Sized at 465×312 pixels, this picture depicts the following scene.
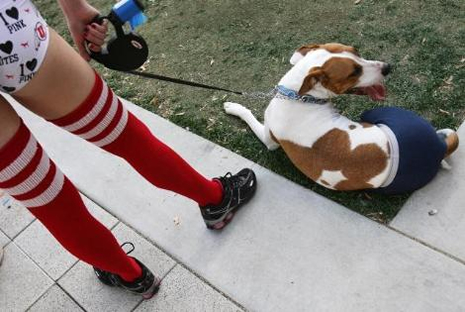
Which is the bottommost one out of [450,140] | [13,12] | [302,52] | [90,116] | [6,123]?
[450,140]

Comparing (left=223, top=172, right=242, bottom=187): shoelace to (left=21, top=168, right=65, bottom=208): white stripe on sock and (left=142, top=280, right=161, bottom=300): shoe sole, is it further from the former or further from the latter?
(left=21, top=168, right=65, bottom=208): white stripe on sock

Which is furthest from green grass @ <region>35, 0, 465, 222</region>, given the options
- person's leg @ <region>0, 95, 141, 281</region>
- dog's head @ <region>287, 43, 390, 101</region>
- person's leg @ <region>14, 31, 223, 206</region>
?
person's leg @ <region>0, 95, 141, 281</region>

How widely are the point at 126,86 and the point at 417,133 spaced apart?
2.55m

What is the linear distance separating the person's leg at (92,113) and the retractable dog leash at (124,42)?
21cm

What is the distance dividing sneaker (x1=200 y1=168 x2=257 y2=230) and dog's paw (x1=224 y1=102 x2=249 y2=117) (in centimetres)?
55

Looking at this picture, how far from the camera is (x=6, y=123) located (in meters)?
1.52

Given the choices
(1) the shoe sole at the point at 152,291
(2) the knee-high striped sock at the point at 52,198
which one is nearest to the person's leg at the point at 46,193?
(2) the knee-high striped sock at the point at 52,198

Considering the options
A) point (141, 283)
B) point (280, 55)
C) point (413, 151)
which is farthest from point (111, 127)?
point (280, 55)

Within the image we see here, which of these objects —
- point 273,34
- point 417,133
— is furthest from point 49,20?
point 417,133

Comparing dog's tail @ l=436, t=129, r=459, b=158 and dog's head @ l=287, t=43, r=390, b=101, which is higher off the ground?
dog's head @ l=287, t=43, r=390, b=101

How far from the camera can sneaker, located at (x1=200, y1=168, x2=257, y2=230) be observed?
2.58 m

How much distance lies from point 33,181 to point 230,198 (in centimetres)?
122

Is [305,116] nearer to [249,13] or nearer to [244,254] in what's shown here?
[244,254]

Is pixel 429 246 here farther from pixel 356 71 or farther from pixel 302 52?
pixel 302 52
